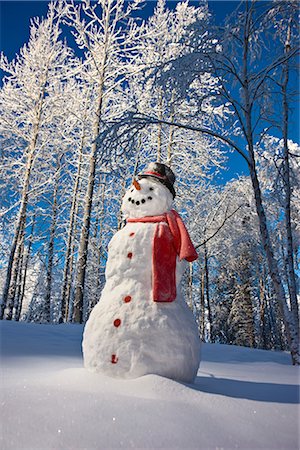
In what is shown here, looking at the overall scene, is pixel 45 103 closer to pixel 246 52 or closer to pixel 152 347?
pixel 246 52

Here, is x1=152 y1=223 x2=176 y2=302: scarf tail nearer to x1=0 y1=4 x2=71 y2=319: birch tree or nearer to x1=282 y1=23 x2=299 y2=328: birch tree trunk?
x1=282 y1=23 x2=299 y2=328: birch tree trunk

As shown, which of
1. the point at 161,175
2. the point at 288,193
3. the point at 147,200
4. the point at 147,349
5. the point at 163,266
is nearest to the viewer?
the point at 147,349

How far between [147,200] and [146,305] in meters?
1.08

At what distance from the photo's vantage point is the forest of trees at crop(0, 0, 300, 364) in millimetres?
5066

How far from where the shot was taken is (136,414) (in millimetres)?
1646

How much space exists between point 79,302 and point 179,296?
18.8ft

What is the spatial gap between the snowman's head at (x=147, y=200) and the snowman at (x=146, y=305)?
0.01m

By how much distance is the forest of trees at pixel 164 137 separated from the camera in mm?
5066

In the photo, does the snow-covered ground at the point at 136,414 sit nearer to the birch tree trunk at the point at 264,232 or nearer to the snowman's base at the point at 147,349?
the snowman's base at the point at 147,349

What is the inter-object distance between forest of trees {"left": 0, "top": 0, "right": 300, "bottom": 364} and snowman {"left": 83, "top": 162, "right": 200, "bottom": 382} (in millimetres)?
1839

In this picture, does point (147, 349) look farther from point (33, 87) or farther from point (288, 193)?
point (33, 87)

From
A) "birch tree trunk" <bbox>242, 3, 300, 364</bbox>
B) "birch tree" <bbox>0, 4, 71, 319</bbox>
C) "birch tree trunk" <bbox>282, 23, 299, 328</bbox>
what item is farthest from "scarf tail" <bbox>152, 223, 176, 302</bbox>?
"birch tree" <bbox>0, 4, 71, 319</bbox>

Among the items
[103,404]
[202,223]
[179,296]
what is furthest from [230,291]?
[103,404]

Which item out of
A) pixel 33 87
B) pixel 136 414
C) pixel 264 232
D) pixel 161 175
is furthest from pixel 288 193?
pixel 33 87
